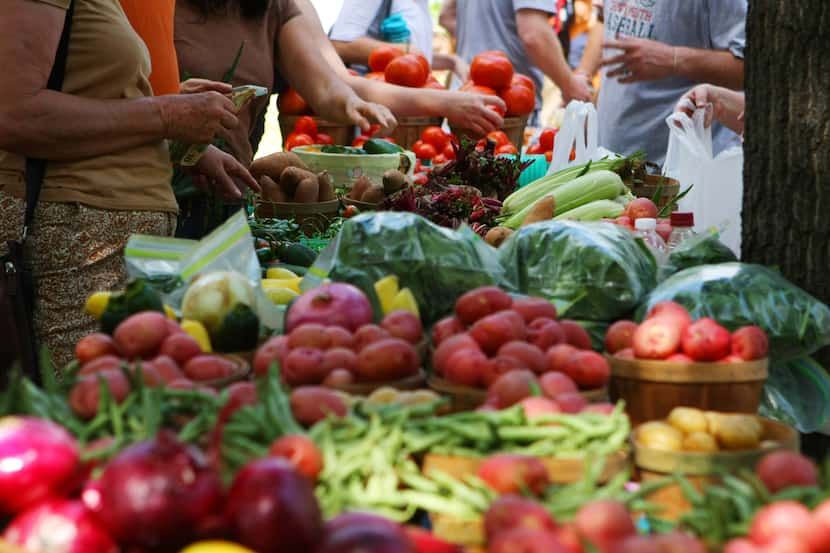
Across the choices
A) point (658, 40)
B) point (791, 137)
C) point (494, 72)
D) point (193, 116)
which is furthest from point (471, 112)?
point (791, 137)

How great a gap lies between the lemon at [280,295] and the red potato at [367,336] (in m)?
0.77

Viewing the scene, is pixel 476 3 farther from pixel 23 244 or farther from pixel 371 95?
pixel 23 244

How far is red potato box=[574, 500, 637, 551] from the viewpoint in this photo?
1.30 m

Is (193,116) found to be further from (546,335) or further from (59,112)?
(546,335)

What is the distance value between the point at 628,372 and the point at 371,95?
3688 millimetres

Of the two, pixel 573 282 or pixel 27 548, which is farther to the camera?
pixel 573 282

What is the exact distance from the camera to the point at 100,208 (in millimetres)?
3256

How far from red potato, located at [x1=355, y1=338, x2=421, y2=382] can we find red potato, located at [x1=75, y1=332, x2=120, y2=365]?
48cm

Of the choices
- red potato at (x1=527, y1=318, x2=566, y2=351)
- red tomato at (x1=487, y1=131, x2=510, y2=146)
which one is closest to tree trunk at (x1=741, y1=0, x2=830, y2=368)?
red potato at (x1=527, y1=318, x2=566, y2=351)

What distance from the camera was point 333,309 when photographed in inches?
81.9

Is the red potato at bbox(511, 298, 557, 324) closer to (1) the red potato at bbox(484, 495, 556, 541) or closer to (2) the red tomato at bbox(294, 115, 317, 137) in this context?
Answer: (1) the red potato at bbox(484, 495, 556, 541)

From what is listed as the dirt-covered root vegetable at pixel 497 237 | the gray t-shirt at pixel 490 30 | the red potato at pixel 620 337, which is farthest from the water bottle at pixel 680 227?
the gray t-shirt at pixel 490 30

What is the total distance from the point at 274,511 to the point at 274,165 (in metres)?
3.50

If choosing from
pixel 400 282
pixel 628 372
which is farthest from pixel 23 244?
pixel 628 372
